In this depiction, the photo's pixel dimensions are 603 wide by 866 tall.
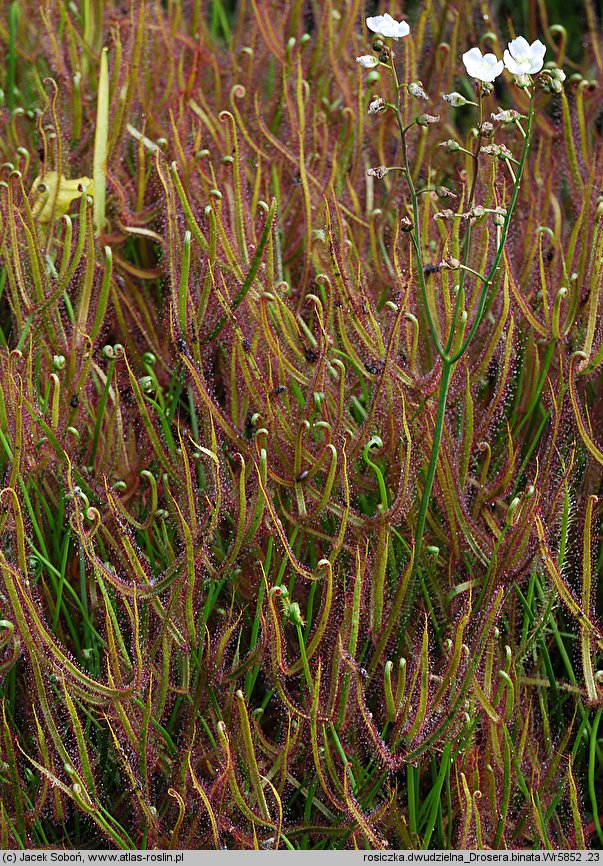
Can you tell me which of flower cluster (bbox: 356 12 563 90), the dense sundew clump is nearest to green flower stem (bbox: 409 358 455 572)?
the dense sundew clump

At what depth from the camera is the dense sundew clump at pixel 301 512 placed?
1.17m

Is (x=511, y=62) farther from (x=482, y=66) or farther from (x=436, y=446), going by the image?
(x=436, y=446)

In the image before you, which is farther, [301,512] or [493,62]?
[301,512]

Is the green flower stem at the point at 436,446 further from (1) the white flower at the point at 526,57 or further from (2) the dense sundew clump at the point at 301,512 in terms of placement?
(1) the white flower at the point at 526,57

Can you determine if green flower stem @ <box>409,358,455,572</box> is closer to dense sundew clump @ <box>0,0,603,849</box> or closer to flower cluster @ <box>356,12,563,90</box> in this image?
dense sundew clump @ <box>0,0,603,849</box>

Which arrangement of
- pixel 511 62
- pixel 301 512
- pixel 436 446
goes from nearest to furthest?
pixel 511 62 < pixel 436 446 < pixel 301 512

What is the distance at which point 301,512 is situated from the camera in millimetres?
1323

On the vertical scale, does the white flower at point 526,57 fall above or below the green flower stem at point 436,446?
above

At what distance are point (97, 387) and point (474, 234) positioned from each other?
2.25ft

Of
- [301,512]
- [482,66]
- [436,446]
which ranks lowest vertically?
[301,512]

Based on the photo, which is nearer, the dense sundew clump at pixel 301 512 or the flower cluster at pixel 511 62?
the flower cluster at pixel 511 62

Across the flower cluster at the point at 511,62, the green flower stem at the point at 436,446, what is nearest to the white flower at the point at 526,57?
the flower cluster at the point at 511,62

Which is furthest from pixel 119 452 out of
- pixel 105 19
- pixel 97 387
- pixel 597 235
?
pixel 105 19

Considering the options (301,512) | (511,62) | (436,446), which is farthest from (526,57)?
(301,512)
